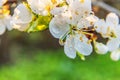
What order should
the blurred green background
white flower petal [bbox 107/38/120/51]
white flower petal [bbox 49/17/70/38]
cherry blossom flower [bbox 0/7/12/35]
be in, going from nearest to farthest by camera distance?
white flower petal [bbox 49/17/70/38] < white flower petal [bbox 107/38/120/51] < cherry blossom flower [bbox 0/7/12/35] < the blurred green background

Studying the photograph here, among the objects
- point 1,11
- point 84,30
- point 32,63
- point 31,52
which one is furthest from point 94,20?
point 31,52

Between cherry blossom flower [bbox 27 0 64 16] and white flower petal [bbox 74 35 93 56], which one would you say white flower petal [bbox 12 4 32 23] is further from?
white flower petal [bbox 74 35 93 56]

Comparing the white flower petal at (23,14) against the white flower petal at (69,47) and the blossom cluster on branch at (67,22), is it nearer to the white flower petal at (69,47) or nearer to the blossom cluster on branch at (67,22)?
the blossom cluster on branch at (67,22)

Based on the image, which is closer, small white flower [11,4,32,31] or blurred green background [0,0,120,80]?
small white flower [11,4,32,31]

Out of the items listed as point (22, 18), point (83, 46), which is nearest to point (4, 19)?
point (22, 18)

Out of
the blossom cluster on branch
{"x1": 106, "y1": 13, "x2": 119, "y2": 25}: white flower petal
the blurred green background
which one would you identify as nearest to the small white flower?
the blossom cluster on branch

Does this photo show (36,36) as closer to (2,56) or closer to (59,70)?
(2,56)

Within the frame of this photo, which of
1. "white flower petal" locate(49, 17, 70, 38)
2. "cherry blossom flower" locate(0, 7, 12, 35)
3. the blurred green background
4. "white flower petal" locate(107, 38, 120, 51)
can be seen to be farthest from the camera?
the blurred green background

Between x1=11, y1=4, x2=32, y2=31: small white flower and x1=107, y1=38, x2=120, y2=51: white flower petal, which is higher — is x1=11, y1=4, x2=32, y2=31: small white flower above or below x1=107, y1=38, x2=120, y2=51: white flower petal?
above
